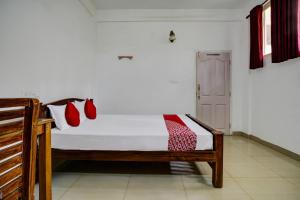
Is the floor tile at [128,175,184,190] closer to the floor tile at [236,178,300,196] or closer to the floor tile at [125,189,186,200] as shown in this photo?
the floor tile at [125,189,186,200]

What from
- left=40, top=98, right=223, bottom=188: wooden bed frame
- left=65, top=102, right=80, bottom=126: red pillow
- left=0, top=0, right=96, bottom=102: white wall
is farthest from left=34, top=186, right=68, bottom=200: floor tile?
left=0, top=0, right=96, bottom=102: white wall

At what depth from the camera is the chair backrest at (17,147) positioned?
0.77 meters

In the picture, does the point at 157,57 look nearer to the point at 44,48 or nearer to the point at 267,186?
the point at 44,48

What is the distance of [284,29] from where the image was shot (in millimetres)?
3584

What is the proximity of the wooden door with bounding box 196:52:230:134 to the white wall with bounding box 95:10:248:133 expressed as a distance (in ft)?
0.49

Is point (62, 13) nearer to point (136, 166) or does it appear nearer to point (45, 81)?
point (45, 81)

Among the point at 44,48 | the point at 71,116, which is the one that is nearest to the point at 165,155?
the point at 71,116

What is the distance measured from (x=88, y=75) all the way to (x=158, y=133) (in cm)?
309

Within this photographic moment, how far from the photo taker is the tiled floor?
7.56 feet

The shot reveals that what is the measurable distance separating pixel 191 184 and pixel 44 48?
2652mm

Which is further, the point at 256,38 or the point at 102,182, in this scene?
the point at 256,38

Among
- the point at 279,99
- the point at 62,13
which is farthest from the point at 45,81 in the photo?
the point at 279,99

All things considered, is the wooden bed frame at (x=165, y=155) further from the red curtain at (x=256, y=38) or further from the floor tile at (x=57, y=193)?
the red curtain at (x=256, y=38)

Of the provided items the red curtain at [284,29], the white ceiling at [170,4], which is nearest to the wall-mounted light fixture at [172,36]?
the white ceiling at [170,4]
